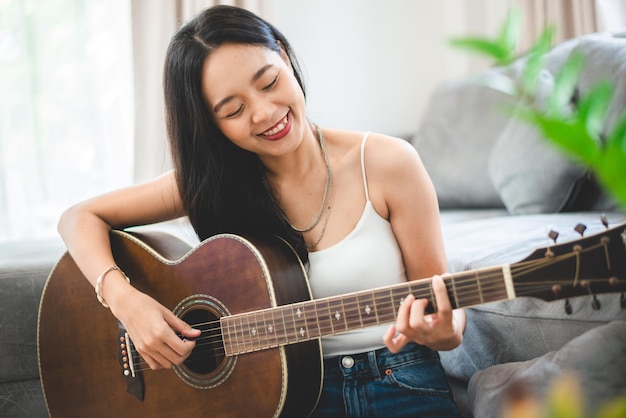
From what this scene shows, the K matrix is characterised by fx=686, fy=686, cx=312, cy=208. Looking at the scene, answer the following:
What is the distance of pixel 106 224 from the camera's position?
1.62 m

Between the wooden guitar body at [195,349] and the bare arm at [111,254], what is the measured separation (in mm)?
46

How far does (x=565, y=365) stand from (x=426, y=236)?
36 cm

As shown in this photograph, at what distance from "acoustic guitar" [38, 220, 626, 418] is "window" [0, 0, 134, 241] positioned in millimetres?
1497

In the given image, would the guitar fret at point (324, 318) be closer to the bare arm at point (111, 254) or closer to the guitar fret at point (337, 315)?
the guitar fret at point (337, 315)

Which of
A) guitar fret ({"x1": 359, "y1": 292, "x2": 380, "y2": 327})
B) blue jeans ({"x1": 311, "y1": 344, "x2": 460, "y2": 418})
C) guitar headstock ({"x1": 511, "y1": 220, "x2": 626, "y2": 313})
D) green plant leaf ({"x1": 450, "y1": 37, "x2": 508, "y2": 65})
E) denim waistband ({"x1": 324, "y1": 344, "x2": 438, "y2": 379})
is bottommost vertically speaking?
blue jeans ({"x1": 311, "y1": 344, "x2": 460, "y2": 418})

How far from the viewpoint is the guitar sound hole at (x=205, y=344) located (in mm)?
1359

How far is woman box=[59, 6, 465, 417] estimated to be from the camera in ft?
4.40

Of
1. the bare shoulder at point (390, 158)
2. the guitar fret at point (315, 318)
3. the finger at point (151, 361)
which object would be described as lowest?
the finger at point (151, 361)

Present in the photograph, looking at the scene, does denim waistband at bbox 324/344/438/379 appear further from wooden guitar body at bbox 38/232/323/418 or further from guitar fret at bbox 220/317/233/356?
guitar fret at bbox 220/317/233/356

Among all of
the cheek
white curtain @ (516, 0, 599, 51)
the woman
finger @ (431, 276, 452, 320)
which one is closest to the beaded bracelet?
the woman

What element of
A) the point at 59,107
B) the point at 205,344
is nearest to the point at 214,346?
the point at 205,344

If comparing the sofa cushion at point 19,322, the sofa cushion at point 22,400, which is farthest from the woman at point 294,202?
the sofa cushion at point 22,400

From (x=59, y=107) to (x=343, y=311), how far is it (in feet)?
7.23

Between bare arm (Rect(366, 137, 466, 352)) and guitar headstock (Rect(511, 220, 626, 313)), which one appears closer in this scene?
guitar headstock (Rect(511, 220, 626, 313))
